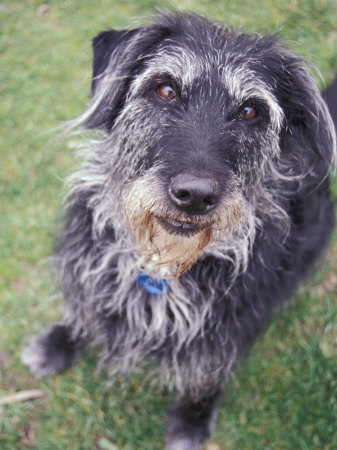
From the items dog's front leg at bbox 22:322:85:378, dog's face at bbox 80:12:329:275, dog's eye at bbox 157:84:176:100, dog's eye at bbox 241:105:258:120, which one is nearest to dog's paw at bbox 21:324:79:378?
dog's front leg at bbox 22:322:85:378

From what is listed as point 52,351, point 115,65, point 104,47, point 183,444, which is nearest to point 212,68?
point 115,65

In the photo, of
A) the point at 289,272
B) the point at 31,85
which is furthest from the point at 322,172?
the point at 31,85

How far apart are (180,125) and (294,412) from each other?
8.01 ft

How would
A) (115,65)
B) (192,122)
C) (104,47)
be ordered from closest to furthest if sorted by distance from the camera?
(192,122)
(115,65)
(104,47)

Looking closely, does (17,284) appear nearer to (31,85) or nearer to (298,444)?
(31,85)

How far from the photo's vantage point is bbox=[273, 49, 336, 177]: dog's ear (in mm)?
2299

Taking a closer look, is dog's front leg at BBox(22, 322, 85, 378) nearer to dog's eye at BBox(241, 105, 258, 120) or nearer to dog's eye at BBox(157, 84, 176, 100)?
dog's eye at BBox(157, 84, 176, 100)

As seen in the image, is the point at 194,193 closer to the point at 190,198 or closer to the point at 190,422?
the point at 190,198

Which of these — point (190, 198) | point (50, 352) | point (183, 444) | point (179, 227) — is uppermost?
point (190, 198)

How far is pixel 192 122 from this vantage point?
6.68 feet

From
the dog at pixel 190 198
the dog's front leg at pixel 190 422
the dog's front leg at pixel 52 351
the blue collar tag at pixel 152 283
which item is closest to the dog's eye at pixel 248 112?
the dog at pixel 190 198

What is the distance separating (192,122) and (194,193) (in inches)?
15.5

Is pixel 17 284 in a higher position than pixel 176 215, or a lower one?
lower

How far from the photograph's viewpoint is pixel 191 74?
206 cm
